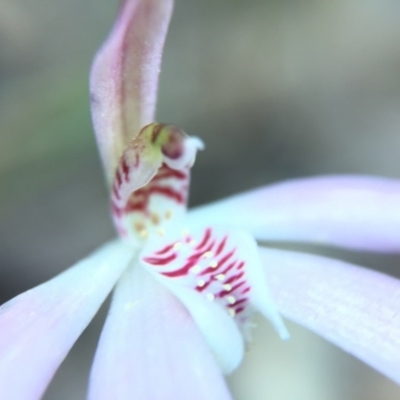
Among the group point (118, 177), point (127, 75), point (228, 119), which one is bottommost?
point (228, 119)

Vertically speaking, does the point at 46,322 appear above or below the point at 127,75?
below

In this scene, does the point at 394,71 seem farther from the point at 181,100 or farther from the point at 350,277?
the point at 350,277

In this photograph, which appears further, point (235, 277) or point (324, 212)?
point (324, 212)

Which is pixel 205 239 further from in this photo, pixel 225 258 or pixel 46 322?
pixel 46 322

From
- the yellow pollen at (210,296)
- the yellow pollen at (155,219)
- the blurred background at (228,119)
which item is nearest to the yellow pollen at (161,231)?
the yellow pollen at (155,219)

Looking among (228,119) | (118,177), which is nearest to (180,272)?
(118,177)

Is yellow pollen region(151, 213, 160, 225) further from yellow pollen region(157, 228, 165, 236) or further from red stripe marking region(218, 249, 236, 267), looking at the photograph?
red stripe marking region(218, 249, 236, 267)
